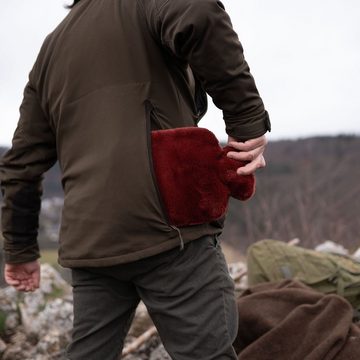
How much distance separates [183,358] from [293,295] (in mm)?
1263

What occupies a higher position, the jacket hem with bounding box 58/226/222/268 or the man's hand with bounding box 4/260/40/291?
the jacket hem with bounding box 58/226/222/268

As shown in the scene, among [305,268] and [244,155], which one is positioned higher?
[244,155]

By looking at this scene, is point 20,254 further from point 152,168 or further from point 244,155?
point 244,155

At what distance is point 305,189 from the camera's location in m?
19.1

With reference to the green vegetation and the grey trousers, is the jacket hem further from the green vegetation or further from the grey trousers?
the green vegetation

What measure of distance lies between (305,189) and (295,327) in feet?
57.1

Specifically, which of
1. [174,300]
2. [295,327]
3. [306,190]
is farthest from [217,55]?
[306,190]

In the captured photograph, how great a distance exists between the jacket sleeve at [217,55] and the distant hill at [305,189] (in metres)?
9.88

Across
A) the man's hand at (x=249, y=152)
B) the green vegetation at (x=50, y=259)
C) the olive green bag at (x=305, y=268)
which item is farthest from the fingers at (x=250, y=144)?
the green vegetation at (x=50, y=259)

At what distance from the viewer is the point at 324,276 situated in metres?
3.07

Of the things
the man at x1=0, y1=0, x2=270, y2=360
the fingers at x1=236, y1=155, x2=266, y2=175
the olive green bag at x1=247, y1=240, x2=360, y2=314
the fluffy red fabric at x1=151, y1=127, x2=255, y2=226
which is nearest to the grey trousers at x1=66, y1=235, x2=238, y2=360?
the man at x1=0, y1=0, x2=270, y2=360

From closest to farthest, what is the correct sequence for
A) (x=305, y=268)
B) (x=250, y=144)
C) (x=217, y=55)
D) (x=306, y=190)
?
(x=217, y=55) < (x=250, y=144) < (x=305, y=268) < (x=306, y=190)

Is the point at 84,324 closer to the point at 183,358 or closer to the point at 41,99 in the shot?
the point at 183,358

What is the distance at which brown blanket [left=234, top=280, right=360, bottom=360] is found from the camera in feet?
7.20
